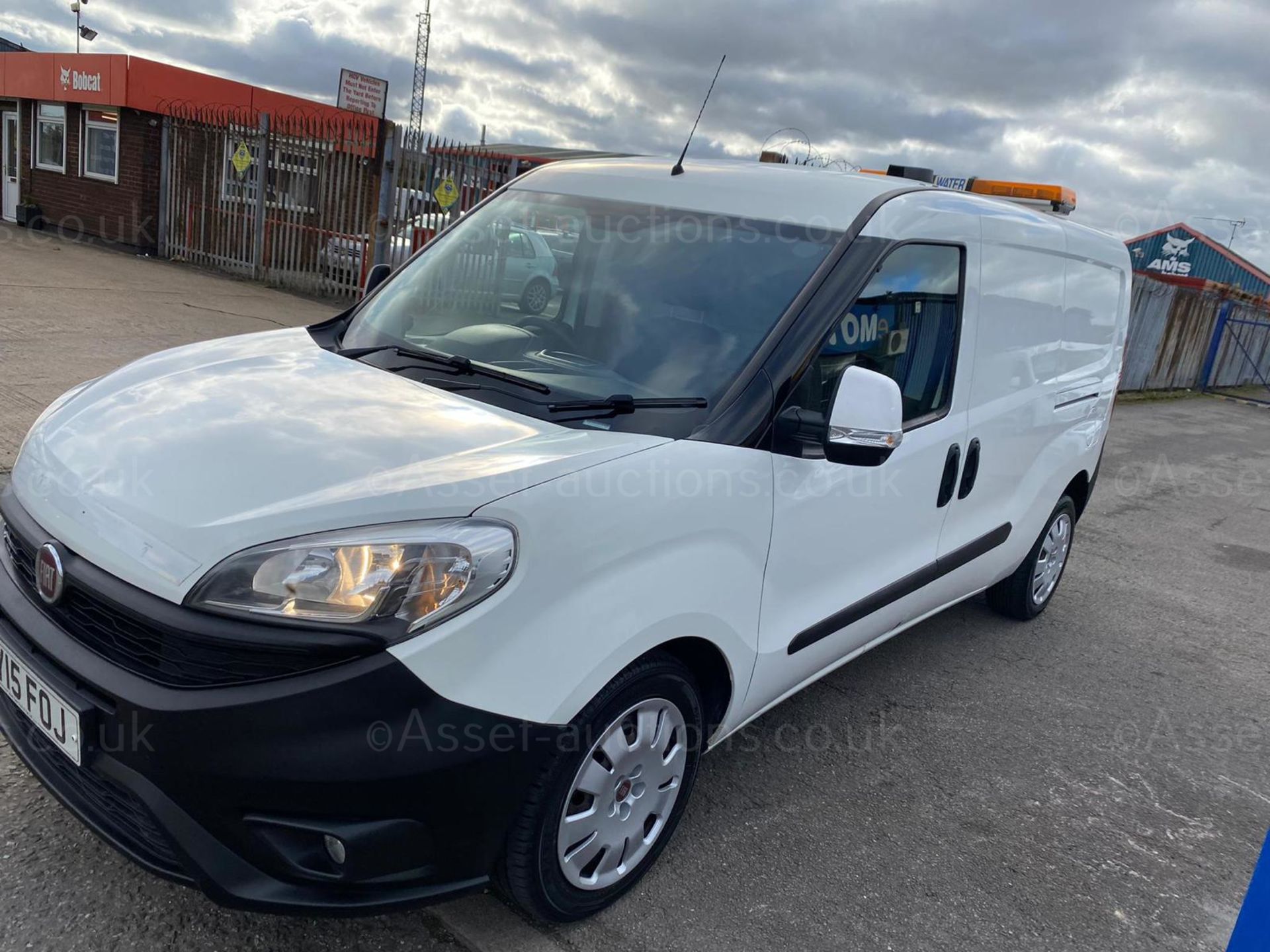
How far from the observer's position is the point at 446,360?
2883 mm

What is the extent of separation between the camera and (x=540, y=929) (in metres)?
2.41

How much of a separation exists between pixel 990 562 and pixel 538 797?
2.73 metres

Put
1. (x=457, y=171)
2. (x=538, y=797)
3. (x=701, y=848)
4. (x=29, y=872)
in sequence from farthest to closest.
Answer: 1. (x=457, y=171)
2. (x=701, y=848)
3. (x=29, y=872)
4. (x=538, y=797)

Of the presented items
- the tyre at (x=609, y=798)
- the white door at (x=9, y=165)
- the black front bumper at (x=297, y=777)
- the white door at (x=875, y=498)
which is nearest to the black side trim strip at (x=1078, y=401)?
the white door at (x=875, y=498)

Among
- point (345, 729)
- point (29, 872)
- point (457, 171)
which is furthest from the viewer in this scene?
point (457, 171)

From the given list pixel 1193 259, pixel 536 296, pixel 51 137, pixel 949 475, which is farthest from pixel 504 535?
pixel 1193 259

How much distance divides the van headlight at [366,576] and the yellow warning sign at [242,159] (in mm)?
13964

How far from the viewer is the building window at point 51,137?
18.8m

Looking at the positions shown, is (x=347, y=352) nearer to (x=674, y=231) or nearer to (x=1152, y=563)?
(x=674, y=231)

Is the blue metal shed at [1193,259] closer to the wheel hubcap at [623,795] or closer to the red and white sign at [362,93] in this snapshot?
the red and white sign at [362,93]

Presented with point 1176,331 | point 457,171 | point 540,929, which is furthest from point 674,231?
point 1176,331

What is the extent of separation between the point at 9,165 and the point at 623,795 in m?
23.5

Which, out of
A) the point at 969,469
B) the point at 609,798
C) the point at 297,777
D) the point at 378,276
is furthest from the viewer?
the point at 378,276

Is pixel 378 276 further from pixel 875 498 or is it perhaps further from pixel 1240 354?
pixel 1240 354
